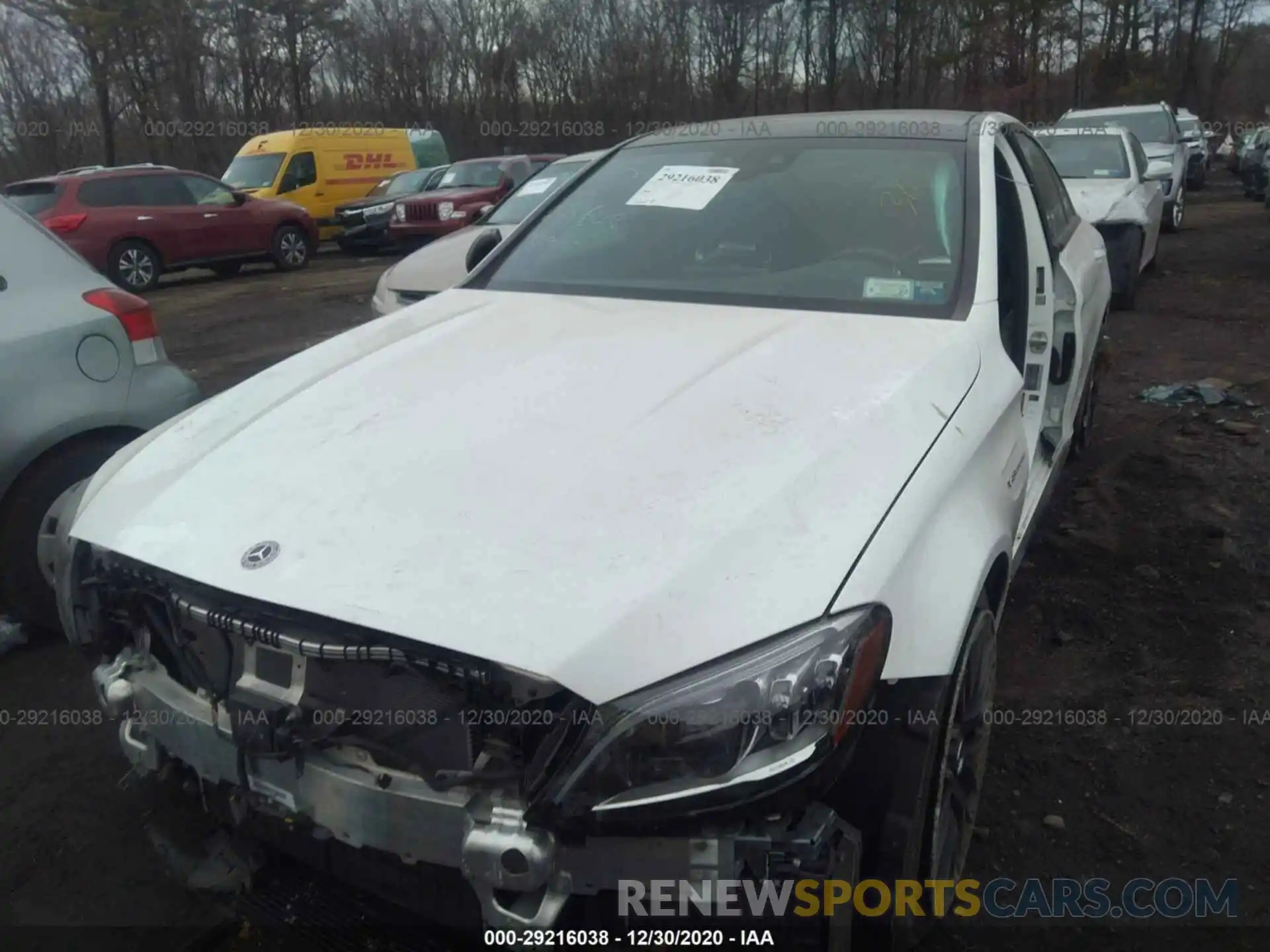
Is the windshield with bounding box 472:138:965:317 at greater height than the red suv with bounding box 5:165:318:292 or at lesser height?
greater

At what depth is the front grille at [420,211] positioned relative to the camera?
48.8 ft

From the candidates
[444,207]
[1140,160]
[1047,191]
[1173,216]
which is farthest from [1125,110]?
[1047,191]

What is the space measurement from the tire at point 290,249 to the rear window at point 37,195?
302 cm

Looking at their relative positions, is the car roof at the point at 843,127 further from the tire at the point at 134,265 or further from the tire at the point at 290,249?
the tire at the point at 290,249

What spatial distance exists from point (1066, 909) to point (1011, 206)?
2.03 m

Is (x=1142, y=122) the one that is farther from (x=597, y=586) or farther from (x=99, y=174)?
(x=597, y=586)

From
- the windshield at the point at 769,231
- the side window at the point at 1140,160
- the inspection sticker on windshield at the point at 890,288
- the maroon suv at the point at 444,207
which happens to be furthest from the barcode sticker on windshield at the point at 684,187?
the maroon suv at the point at 444,207

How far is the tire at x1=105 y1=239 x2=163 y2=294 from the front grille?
342 cm

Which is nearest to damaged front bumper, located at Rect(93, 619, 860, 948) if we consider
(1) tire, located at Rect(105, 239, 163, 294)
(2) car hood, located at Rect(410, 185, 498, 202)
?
(1) tire, located at Rect(105, 239, 163, 294)

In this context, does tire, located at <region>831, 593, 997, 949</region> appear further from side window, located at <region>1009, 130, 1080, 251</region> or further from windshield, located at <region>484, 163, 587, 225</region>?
windshield, located at <region>484, 163, 587, 225</region>

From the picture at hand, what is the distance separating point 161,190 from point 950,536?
14019 mm

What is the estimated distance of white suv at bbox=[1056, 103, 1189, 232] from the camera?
42.5ft

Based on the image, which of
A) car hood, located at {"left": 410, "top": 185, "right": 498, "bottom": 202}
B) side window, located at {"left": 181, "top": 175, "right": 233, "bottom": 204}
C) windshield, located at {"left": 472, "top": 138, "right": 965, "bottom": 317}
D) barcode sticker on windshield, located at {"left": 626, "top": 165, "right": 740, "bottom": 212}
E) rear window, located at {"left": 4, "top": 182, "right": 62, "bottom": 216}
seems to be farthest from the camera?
car hood, located at {"left": 410, "top": 185, "right": 498, "bottom": 202}

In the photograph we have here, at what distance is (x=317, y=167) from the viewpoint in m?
18.2
